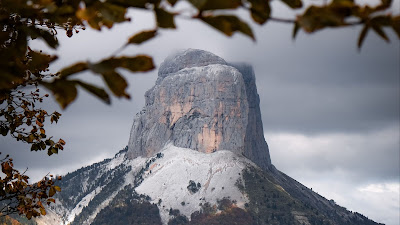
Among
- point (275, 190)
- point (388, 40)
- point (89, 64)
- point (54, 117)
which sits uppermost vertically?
point (275, 190)

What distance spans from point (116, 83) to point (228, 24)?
524 mm

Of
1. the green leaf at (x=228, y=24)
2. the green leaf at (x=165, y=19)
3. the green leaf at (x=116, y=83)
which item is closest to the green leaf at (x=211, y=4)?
the green leaf at (x=228, y=24)

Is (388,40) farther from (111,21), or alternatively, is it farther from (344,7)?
(111,21)

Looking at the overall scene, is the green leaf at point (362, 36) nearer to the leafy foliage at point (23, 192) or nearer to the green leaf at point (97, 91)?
the green leaf at point (97, 91)

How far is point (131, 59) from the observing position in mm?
2225

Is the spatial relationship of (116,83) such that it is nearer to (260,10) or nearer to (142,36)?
(142,36)

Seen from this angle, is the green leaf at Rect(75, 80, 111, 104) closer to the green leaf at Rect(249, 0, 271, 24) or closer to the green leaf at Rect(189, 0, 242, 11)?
the green leaf at Rect(189, 0, 242, 11)

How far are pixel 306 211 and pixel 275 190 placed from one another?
14.3 m

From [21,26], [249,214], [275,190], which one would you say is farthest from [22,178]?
[275,190]

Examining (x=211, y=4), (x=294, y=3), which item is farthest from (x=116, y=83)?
(x=294, y=3)

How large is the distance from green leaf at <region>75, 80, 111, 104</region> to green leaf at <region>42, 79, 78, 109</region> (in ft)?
0.14

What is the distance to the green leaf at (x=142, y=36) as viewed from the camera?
7.32 ft

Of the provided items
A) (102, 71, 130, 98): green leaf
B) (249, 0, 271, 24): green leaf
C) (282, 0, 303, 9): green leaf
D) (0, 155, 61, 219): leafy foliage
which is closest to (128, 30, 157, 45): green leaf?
(102, 71, 130, 98): green leaf

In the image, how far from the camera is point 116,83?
2.18m
